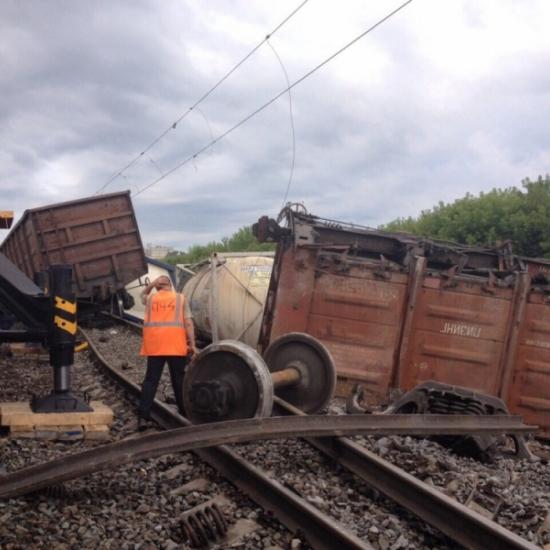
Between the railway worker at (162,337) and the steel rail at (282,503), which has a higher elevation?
the railway worker at (162,337)

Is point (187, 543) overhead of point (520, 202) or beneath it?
beneath

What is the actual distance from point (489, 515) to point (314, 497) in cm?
114

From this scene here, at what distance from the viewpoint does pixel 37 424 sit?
5.91m

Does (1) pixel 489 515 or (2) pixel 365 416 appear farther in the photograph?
(2) pixel 365 416

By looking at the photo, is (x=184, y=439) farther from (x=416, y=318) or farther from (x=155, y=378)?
(x=416, y=318)

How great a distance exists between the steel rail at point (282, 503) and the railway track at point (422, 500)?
2.08ft

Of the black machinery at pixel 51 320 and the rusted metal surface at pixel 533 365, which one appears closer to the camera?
the black machinery at pixel 51 320

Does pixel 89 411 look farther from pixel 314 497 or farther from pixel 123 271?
pixel 123 271

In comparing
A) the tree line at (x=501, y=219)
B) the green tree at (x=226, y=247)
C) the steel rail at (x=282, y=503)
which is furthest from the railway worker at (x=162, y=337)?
the green tree at (x=226, y=247)

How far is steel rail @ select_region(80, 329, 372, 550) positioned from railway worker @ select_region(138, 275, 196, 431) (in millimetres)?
1516

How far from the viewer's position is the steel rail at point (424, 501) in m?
3.54

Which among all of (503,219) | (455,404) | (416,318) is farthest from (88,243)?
(503,219)

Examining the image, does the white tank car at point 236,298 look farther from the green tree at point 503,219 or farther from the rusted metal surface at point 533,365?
the green tree at point 503,219

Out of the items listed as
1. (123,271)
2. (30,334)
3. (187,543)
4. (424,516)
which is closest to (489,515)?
(424,516)
